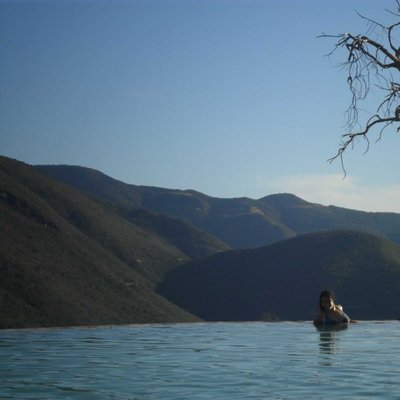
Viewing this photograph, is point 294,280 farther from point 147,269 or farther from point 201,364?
point 201,364

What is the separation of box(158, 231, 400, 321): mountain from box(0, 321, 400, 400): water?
6563cm

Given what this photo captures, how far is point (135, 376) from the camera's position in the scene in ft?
35.8

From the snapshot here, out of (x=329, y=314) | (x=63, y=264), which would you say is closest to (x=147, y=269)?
(x=63, y=264)

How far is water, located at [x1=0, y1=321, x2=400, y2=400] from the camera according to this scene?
9602 mm

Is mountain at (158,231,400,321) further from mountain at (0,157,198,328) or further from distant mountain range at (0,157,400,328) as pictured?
mountain at (0,157,198,328)

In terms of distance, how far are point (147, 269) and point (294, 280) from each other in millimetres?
18302

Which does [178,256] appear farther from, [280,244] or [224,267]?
[280,244]

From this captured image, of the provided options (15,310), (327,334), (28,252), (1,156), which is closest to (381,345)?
(327,334)

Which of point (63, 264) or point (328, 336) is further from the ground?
point (63, 264)

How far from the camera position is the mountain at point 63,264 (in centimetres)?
5222

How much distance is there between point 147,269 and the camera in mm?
89938

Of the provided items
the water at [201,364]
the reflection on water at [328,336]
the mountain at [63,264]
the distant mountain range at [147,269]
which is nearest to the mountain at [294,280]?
the distant mountain range at [147,269]

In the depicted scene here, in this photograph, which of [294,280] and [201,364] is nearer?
[201,364]

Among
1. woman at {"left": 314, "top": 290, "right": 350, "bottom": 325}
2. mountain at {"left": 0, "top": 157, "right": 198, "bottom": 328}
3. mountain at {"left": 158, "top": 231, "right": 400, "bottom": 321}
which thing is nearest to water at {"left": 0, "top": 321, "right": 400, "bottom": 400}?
woman at {"left": 314, "top": 290, "right": 350, "bottom": 325}
